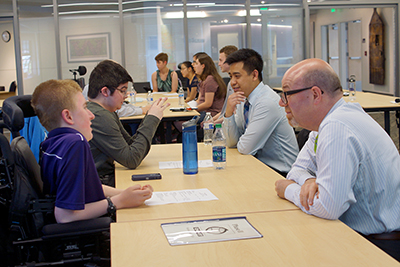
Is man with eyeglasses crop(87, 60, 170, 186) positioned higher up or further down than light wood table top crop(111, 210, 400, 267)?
higher up

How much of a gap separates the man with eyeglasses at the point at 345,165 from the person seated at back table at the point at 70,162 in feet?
2.33

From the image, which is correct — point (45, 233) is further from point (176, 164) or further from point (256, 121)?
point (256, 121)

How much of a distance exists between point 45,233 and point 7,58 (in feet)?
35.0

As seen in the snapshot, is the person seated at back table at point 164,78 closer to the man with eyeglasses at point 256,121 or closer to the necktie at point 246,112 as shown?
the man with eyeglasses at point 256,121

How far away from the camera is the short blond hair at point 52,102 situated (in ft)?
5.93

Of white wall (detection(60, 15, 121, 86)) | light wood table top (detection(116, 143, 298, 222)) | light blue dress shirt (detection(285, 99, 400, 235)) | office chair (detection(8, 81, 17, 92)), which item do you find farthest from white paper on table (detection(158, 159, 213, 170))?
office chair (detection(8, 81, 17, 92))

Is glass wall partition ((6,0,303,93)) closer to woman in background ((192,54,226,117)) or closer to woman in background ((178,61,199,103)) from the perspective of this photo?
woman in background ((178,61,199,103))

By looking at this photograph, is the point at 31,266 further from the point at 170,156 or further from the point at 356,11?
the point at 356,11

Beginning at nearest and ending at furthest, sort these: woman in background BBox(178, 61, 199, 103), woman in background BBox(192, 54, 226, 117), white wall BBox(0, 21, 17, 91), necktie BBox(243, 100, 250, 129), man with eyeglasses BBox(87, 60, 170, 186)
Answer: man with eyeglasses BBox(87, 60, 170, 186) → necktie BBox(243, 100, 250, 129) → woman in background BBox(192, 54, 226, 117) → woman in background BBox(178, 61, 199, 103) → white wall BBox(0, 21, 17, 91)

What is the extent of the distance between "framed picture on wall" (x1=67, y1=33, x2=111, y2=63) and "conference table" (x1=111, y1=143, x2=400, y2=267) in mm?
7863

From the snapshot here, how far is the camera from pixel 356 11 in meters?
11.8

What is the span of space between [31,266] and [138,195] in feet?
1.60

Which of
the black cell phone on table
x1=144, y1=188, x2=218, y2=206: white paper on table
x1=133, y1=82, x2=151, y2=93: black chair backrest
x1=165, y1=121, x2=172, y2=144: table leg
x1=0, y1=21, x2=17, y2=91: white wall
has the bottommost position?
x1=165, y1=121, x2=172, y2=144: table leg

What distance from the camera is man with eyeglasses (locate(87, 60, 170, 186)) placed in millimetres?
2340
